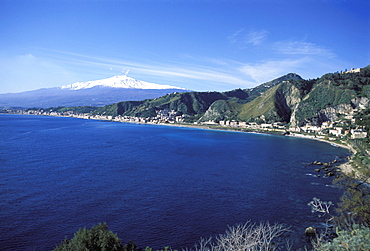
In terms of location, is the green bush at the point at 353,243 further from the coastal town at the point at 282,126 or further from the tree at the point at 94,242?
the coastal town at the point at 282,126

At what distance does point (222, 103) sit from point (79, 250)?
9310 cm

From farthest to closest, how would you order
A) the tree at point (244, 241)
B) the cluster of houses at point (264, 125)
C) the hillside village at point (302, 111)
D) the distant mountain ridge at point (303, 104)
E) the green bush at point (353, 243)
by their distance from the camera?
the distant mountain ridge at point (303, 104) < the hillside village at point (302, 111) < the cluster of houses at point (264, 125) < the tree at point (244, 241) < the green bush at point (353, 243)

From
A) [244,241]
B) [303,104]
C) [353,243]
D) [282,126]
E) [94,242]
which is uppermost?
[303,104]

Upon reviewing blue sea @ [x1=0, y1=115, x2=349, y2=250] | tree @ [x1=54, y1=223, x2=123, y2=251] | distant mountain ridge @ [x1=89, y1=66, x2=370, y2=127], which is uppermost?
distant mountain ridge @ [x1=89, y1=66, x2=370, y2=127]

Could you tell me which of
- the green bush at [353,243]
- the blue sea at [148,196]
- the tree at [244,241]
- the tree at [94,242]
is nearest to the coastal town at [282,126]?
the blue sea at [148,196]

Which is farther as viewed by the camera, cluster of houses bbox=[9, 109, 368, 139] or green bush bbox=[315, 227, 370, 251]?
cluster of houses bbox=[9, 109, 368, 139]

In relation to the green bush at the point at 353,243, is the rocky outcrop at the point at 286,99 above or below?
above

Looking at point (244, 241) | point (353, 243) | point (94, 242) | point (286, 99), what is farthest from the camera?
point (286, 99)

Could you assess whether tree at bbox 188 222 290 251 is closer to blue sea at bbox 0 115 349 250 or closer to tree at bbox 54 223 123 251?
blue sea at bbox 0 115 349 250

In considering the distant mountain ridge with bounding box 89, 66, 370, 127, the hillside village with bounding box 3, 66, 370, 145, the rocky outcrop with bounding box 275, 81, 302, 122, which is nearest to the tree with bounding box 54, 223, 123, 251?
the hillside village with bounding box 3, 66, 370, 145

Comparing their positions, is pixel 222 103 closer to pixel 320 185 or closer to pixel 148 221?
pixel 320 185

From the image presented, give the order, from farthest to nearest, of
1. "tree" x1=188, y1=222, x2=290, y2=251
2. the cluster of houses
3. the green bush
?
the cluster of houses, "tree" x1=188, y1=222, x2=290, y2=251, the green bush

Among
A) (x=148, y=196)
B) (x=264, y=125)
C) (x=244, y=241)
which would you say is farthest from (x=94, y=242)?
(x=264, y=125)

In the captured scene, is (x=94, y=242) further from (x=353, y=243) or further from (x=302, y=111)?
(x=302, y=111)
